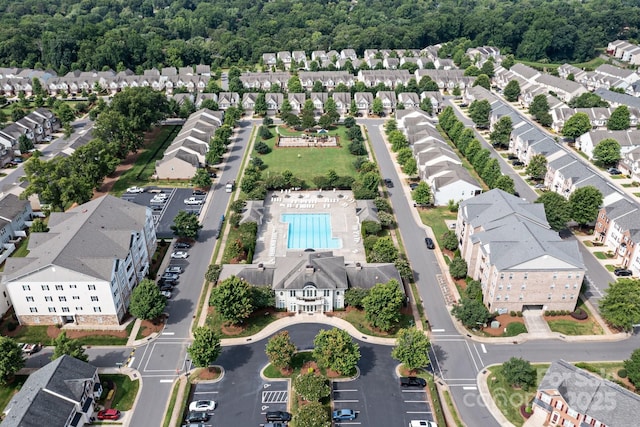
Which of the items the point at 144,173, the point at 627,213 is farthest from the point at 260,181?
the point at 627,213

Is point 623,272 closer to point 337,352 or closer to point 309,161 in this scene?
point 337,352

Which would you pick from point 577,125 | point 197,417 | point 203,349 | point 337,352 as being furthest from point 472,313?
point 577,125

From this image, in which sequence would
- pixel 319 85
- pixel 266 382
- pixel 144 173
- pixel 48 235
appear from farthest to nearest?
1. pixel 319 85
2. pixel 144 173
3. pixel 48 235
4. pixel 266 382

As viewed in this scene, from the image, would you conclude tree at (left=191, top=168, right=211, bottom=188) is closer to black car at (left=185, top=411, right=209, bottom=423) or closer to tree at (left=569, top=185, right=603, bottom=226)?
black car at (left=185, top=411, right=209, bottom=423)

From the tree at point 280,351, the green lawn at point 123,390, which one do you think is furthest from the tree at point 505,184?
the green lawn at point 123,390

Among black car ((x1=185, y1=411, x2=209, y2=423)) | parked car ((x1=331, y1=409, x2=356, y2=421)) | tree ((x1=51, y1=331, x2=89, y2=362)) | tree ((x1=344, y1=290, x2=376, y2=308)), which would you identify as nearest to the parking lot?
tree ((x1=51, y1=331, x2=89, y2=362))

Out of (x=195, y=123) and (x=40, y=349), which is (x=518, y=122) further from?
(x=40, y=349)
